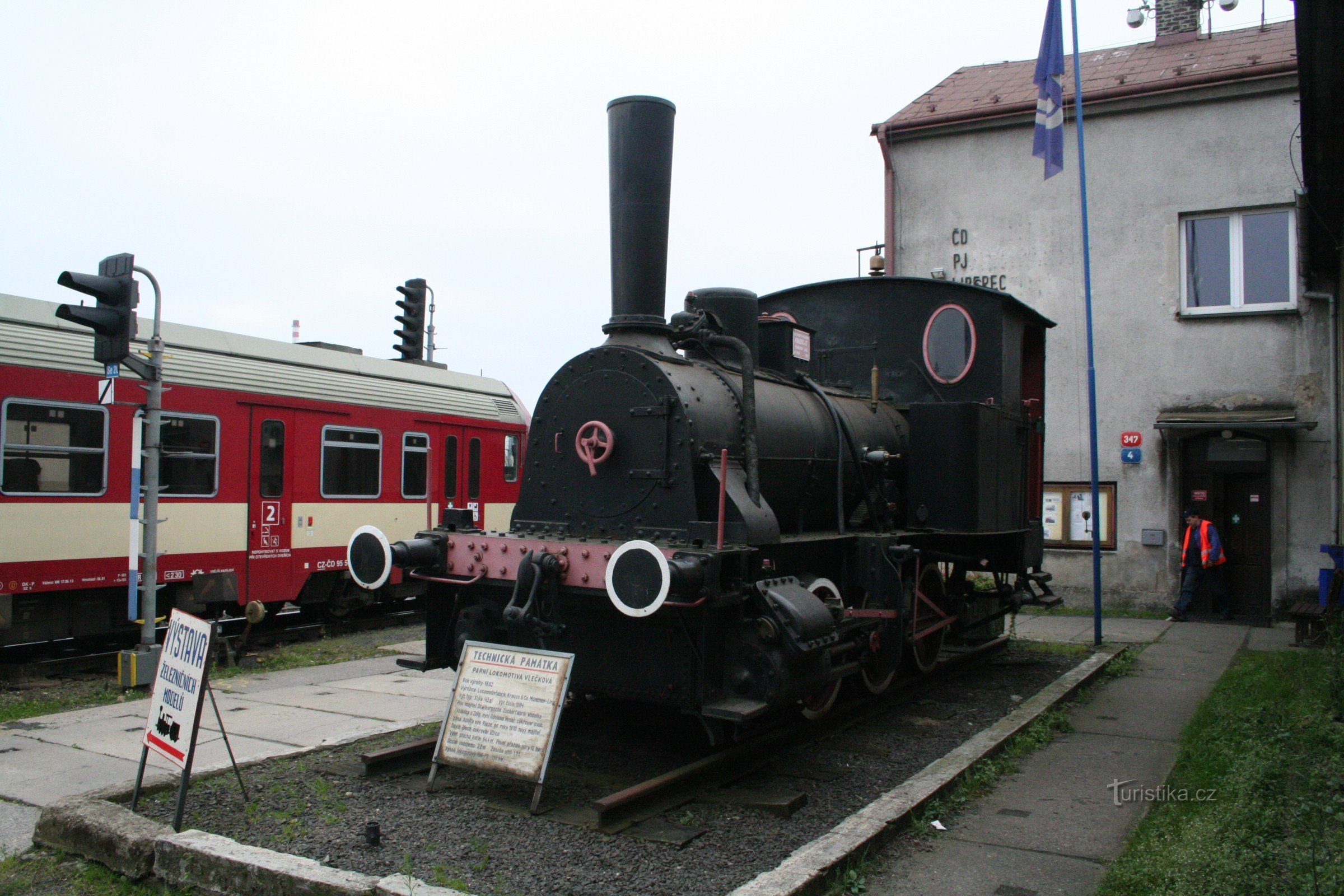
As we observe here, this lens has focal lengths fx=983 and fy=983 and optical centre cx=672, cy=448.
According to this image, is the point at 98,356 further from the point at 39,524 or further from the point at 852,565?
the point at 852,565

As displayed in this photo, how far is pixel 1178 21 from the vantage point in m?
14.8

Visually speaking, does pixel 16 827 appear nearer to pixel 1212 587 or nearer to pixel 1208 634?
pixel 1208 634

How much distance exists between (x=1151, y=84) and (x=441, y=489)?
1082cm

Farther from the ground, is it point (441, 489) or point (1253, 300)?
point (1253, 300)

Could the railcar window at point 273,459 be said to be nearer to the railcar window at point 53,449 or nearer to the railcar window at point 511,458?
the railcar window at point 53,449

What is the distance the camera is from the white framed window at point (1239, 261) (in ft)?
41.5

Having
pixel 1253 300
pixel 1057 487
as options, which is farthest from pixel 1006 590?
pixel 1253 300

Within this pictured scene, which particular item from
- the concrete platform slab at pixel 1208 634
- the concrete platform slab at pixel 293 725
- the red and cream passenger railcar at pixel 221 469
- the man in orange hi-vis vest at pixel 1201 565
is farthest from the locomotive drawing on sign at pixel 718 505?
the man in orange hi-vis vest at pixel 1201 565

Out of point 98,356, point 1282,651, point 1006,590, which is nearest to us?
point 98,356

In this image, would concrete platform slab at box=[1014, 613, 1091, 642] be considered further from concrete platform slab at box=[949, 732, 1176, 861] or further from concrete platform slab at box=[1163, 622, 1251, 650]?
concrete platform slab at box=[949, 732, 1176, 861]

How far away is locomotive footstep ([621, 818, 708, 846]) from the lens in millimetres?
4281

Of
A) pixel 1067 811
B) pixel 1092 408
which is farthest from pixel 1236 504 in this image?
pixel 1067 811

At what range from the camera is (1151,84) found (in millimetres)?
13164

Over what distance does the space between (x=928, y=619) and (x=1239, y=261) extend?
334 inches
